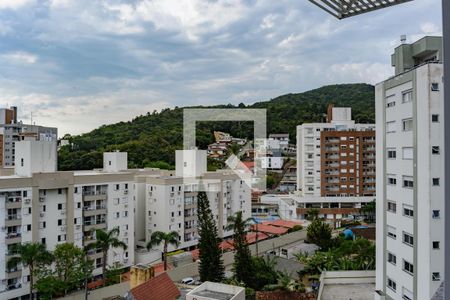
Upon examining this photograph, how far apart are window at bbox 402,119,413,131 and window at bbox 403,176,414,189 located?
24.8 inches

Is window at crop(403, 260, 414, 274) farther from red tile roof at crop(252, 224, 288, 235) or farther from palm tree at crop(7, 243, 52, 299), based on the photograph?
red tile roof at crop(252, 224, 288, 235)

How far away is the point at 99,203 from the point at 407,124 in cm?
771

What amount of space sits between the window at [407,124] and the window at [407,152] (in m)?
0.26

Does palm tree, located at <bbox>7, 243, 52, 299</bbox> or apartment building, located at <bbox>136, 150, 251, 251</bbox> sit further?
apartment building, located at <bbox>136, 150, 251, 251</bbox>

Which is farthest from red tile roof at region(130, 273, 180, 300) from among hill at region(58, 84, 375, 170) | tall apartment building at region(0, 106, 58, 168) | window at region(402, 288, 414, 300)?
tall apartment building at region(0, 106, 58, 168)

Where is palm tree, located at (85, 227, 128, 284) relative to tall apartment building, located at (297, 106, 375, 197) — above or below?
below

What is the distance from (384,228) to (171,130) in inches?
431

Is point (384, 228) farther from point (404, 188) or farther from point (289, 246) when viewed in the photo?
point (289, 246)

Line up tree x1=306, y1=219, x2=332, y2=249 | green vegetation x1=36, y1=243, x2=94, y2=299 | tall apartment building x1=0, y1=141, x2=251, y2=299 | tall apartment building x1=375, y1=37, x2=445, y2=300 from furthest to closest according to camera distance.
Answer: tree x1=306, y1=219, x2=332, y2=249 < tall apartment building x1=0, y1=141, x2=251, y2=299 < green vegetation x1=36, y1=243, x2=94, y2=299 < tall apartment building x1=375, y1=37, x2=445, y2=300

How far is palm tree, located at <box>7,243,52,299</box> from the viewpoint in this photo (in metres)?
7.64

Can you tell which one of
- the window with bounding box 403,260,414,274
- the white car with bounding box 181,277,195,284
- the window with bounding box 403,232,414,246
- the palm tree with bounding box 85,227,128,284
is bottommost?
the white car with bounding box 181,277,195,284

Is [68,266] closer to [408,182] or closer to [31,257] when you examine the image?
[31,257]

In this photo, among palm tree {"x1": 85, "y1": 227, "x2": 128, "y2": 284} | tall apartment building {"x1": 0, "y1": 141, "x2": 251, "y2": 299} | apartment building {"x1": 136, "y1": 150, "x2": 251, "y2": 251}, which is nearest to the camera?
tall apartment building {"x1": 0, "y1": 141, "x2": 251, "y2": 299}

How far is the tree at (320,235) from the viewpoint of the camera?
1164cm
